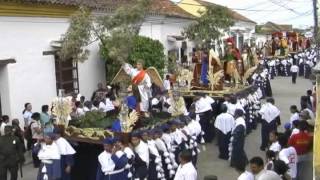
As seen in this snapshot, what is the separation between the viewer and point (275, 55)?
110ft

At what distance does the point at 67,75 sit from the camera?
17141 mm

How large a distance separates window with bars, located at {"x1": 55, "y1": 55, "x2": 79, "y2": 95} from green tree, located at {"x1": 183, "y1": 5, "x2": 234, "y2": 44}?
415 inches

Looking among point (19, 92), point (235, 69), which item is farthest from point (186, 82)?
point (19, 92)

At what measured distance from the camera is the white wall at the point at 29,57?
14031mm

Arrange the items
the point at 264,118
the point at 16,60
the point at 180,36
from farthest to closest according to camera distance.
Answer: the point at 180,36 < the point at 16,60 < the point at 264,118

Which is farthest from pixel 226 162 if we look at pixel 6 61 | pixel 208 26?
pixel 208 26

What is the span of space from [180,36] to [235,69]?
9.95 m

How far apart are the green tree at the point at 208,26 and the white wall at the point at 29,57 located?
1117cm

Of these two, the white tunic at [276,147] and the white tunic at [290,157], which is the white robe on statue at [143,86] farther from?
the white tunic at [290,157]

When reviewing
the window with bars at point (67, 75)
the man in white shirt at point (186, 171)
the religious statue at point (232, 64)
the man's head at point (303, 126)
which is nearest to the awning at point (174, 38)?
the religious statue at point (232, 64)

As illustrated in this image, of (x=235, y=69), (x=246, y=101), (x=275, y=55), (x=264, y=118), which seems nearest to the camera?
(x=264, y=118)

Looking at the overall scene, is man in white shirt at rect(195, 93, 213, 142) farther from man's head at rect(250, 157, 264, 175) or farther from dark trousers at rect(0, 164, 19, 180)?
man's head at rect(250, 157, 264, 175)

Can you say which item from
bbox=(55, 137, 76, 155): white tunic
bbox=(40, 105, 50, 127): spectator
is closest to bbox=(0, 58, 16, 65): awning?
bbox=(40, 105, 50, 127): spectator

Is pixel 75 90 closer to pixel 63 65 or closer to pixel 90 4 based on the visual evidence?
pixel 63 65
